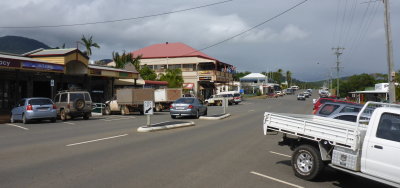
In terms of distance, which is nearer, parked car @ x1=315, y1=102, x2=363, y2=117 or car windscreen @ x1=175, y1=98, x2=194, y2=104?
parked car @ x1=315, y1=102, x2=363, y2=117

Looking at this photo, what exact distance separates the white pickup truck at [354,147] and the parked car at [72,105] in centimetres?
1772

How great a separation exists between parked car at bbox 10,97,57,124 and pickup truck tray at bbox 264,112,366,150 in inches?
622

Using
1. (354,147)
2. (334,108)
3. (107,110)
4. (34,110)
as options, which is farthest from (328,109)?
(107,110)

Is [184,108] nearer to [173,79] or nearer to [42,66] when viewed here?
[42,66]

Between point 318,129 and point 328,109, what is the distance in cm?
580

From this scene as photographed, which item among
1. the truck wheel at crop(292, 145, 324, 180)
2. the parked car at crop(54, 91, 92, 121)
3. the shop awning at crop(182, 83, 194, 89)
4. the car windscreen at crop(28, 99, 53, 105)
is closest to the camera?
Answer: the truck wheel at crop(292, 145, 324, 180)

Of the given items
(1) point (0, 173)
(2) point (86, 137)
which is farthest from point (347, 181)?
(2) point (86, 137)

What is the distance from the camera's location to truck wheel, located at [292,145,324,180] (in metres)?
7.22

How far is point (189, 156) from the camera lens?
963 centimetres

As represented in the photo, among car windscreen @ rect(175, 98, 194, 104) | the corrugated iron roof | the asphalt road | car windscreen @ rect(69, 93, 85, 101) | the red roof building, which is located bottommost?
the asphalt road

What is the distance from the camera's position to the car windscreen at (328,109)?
1241cm

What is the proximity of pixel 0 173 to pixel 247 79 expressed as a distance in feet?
439

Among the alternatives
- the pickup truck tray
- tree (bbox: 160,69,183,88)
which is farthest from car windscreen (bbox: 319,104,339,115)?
tree (bbox: 160,69,183,88)

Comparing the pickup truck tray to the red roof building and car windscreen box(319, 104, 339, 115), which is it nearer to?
car windscreen box(319, 104, 339, 115)
